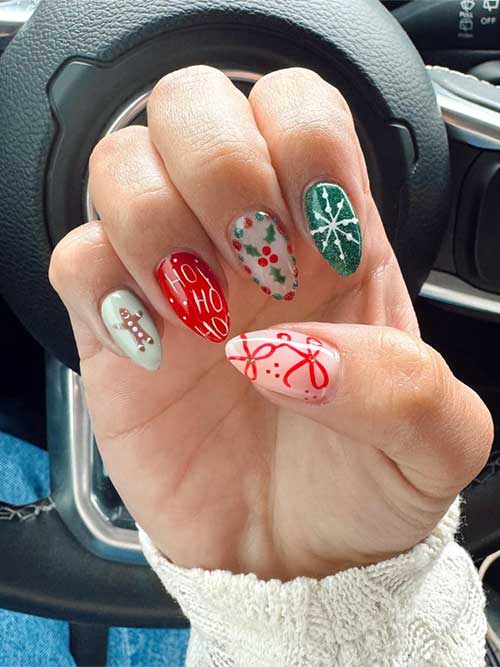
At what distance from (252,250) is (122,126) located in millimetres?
253

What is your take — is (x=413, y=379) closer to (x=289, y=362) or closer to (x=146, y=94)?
(x=289, y=362)

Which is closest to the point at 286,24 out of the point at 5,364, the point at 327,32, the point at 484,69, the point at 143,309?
the point at 327,32

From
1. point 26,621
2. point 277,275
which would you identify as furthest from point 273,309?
point 26,621

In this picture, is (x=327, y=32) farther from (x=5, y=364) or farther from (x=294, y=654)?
(x=5, y=364)

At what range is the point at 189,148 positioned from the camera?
1.29 feet

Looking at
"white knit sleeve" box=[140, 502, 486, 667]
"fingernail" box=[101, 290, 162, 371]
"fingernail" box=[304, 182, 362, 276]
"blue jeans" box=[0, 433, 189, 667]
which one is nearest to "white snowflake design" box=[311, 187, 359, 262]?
"fingernail" box=[304, 182, 362, 276]

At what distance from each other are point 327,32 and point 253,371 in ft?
1.11

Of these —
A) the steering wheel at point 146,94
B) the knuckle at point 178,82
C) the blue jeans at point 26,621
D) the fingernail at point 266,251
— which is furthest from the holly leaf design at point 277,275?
the blue jeans at point 26,621

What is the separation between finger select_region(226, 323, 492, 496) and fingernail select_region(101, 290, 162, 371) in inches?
2.3

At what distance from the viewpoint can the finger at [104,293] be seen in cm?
42

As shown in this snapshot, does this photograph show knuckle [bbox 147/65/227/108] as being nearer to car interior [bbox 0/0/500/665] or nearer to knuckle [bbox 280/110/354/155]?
knuckle [bbox 280/110/354/155]

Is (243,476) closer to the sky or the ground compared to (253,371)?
closer to the ground

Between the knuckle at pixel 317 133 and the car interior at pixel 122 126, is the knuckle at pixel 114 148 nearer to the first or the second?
the knuckle at pixel 317 133

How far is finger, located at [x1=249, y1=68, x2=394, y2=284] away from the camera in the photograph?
0.39 m
